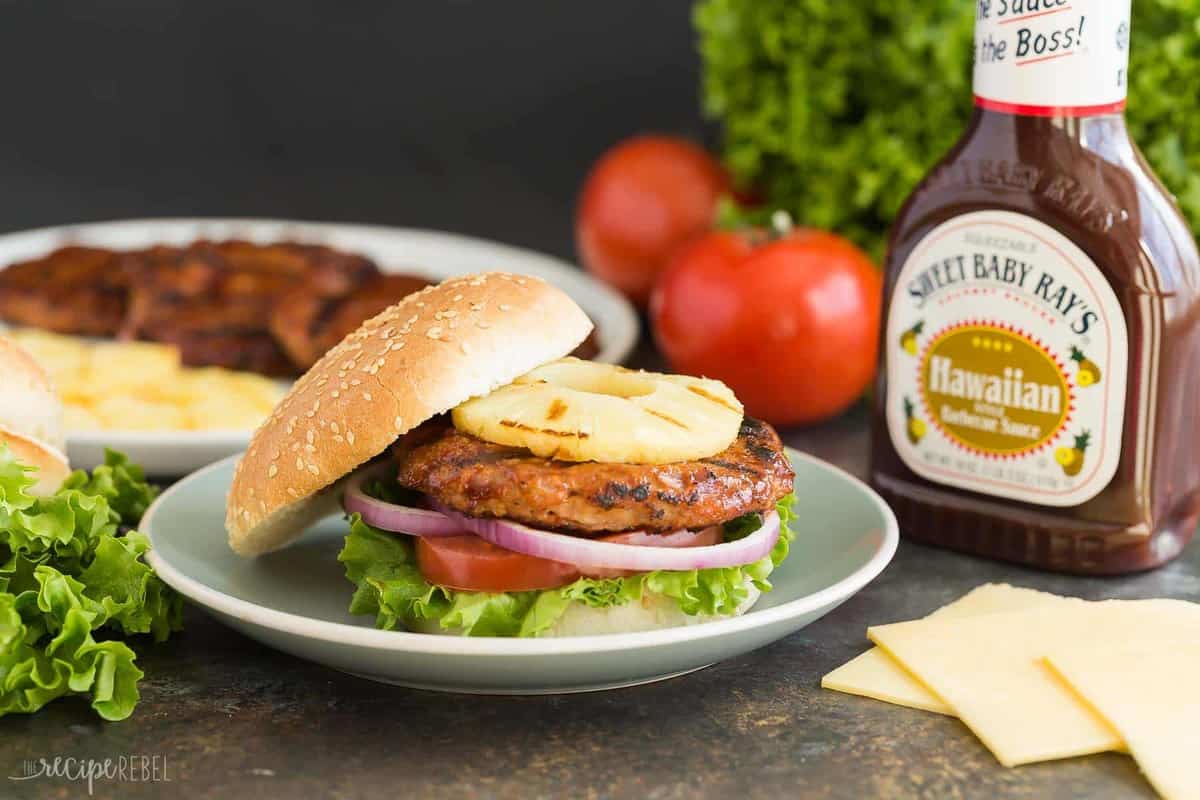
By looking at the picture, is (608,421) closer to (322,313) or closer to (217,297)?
(322,313)

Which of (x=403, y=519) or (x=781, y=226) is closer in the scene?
(x=403, y=519)

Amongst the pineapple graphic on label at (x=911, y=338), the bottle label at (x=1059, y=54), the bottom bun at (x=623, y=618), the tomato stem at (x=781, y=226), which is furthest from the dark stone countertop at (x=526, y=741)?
the tomato stem at (x=781, y=226)

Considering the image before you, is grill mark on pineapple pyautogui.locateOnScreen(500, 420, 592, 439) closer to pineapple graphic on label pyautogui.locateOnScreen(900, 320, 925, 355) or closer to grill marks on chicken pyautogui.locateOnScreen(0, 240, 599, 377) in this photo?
pineapple graphic on label pyautogui.locateOnScreen(900, 320, 925, 355)

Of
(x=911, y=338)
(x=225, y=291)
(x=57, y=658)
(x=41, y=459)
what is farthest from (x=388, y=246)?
(x=57, y=658)

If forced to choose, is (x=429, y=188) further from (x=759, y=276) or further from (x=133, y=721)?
(x=133, y=721)

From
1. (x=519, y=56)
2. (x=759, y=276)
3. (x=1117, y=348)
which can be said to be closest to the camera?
(x=1117, y=348)

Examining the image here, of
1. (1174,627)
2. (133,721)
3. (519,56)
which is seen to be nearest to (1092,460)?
(1174,627)

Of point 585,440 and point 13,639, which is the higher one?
point 585,440
